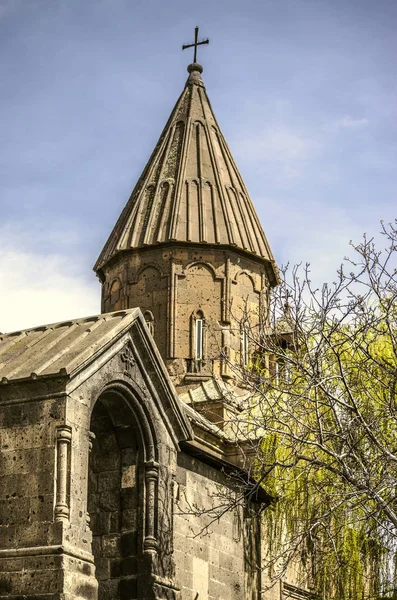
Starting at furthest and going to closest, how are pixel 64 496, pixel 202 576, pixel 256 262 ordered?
1. pixel 256 262
2. pixel 202 576
3. pixel 64 496

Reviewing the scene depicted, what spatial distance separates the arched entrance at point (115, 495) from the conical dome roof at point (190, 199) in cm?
1060

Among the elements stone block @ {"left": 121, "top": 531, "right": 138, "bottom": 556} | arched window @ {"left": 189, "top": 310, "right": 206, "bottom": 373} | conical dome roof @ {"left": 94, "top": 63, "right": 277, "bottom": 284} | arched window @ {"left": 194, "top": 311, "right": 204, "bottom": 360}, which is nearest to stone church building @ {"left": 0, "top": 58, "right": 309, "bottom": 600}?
stone block @ {"left": 121, "top": 531, "right": 138, "bottom": 556}

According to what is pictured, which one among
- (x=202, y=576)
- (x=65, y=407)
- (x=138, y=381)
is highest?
(x=138, y=381)

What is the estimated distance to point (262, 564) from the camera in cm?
1828

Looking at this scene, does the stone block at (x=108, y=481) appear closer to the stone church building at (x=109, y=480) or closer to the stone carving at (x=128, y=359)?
the stone church building at (x=109, y=480)

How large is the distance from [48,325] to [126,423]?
1.61 m

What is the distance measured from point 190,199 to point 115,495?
1209 centimetres

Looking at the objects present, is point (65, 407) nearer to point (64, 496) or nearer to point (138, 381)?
point (64, 496)

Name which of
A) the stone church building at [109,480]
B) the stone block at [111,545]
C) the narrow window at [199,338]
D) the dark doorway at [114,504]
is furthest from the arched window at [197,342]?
the stone block at [111,545]

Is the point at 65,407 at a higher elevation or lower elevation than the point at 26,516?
higher

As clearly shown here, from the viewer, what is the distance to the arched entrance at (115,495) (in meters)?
12.6

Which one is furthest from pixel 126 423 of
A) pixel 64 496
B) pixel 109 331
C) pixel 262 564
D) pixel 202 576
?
pixel 262 564

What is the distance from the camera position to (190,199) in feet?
79.0

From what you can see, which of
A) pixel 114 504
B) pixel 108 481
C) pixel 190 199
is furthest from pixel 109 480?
pixel 190 199
